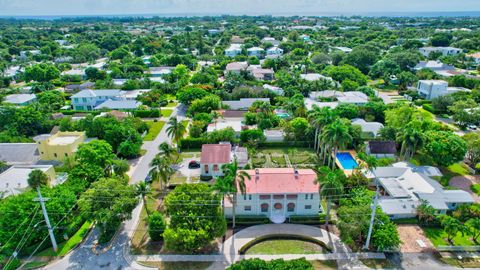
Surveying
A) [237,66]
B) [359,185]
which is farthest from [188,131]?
[237,66]

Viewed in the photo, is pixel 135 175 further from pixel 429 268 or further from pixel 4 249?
pixel 429 268

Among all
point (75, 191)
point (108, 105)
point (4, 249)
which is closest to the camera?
point (4, 249)

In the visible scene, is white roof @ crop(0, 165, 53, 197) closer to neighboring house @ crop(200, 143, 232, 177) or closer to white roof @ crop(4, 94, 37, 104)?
neighboring house @ crop(200, 143, 232, 177)

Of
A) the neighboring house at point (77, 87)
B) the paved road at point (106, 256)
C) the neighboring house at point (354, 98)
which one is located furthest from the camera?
the neighboring house at point (77, 87)

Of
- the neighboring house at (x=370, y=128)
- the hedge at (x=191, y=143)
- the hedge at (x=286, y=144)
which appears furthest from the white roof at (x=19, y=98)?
the neighboring house at (x=370, y=128)

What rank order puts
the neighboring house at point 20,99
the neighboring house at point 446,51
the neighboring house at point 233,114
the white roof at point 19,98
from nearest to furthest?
the neighboring house at point 233,114 < the neighboring house at point 20,99 < the white roof at point 19,98 < the neighboring house at point 446,51

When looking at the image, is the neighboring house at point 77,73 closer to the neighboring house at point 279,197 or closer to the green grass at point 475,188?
the neighboring house at point 279,197

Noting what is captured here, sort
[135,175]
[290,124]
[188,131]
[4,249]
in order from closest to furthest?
[4,249]
[135,175]
[290,124]
[188,131]
